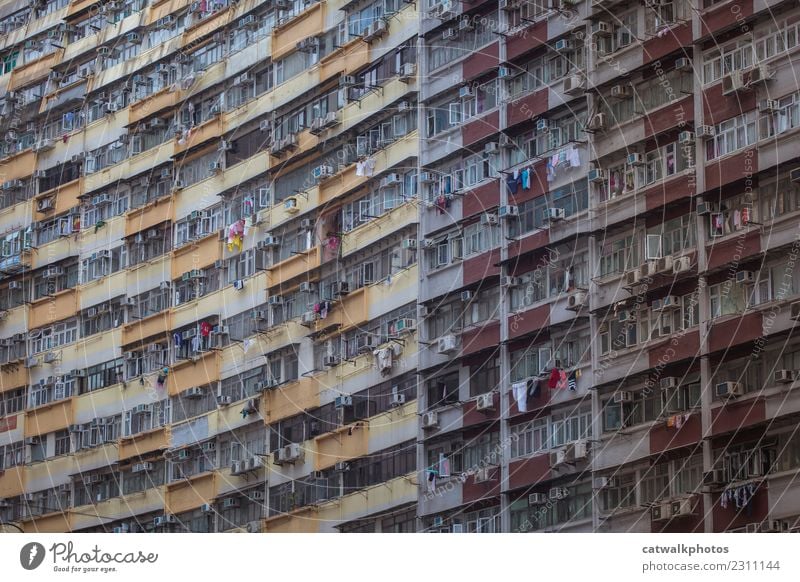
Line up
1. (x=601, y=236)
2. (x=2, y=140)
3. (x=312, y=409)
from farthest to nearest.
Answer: (x=2, y=140) < (x=312, y=409) < (x=601, y=236)

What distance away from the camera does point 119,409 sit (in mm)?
16531

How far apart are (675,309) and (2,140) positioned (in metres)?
7.37

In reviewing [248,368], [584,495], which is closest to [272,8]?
[248,368]

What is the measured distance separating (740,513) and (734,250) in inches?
68.4

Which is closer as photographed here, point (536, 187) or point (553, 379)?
point (553, 379)

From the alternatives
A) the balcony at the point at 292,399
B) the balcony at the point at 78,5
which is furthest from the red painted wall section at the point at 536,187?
the balcony at the point at 78,5

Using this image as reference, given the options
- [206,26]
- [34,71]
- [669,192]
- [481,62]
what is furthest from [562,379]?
[34,71]

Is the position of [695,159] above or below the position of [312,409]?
above

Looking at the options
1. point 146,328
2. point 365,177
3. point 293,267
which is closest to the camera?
point 365,177

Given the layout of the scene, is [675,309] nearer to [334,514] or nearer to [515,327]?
[515,327]

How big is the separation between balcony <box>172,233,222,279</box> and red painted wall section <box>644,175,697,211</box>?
3923 millimetres

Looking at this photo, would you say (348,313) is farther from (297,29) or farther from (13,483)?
(13,483)

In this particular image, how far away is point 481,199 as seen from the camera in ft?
48.6
